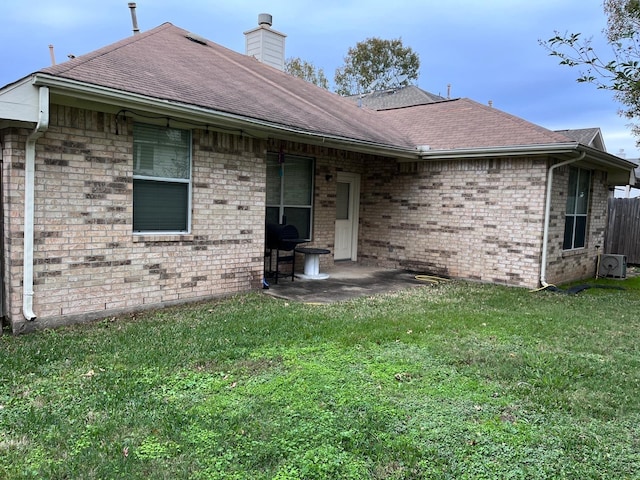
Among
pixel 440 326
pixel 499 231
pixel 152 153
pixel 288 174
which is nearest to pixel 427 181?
pixel 499 231

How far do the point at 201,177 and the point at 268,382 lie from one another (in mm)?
3775

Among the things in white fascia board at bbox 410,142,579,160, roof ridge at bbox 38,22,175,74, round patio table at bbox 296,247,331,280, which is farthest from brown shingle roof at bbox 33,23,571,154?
round patio table at bbox 296,247,331,280

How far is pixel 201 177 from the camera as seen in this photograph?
6855mm

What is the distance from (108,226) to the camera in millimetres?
5980

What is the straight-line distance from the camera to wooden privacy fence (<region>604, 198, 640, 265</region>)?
574 inches

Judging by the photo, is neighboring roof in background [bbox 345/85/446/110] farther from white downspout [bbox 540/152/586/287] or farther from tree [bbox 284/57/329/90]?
white downspout [bbox 540/152/586/287]

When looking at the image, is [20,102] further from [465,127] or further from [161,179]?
[465,127]

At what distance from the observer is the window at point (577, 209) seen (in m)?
10.0

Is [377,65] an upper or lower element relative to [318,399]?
upper

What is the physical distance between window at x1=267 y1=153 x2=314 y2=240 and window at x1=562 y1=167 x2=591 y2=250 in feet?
17.9

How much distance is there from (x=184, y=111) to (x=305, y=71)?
30.1 meters

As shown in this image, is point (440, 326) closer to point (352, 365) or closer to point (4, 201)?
point (352, 365)

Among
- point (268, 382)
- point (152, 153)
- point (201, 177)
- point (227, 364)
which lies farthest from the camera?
point (201, 177)

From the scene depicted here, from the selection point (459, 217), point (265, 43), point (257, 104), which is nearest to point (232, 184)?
point (257, 104)
